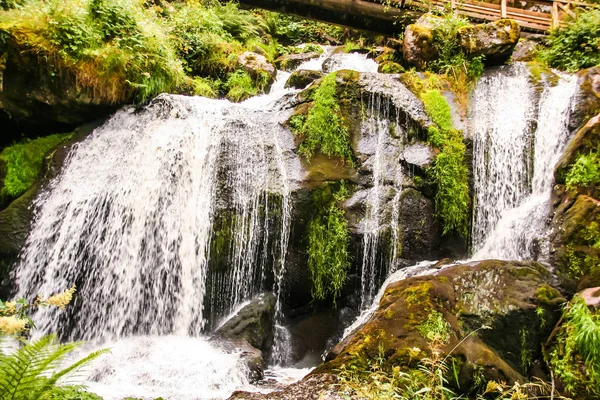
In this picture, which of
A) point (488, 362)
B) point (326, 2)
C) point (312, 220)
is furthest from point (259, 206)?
point (326, 2)

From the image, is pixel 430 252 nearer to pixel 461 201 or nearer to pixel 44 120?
pixel 461 201

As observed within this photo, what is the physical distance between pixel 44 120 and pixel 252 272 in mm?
4785

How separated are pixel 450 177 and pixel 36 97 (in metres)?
7.35

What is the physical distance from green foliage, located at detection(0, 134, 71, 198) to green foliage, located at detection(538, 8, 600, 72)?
10.8 m

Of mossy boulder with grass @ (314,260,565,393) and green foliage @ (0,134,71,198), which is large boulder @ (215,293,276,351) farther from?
green foliage @ (0,134,71,198)

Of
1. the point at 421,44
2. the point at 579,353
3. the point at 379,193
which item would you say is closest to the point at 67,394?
the point at 579,353

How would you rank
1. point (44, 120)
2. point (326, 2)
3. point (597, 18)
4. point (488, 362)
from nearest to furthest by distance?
point (488, 362)
point (44, 120)
point (597, 18)
point (326, 2)

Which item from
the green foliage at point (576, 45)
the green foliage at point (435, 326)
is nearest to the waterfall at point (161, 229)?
the green foliage at point (435, 326)

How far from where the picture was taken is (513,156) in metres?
7.95

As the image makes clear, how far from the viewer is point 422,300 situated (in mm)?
4613

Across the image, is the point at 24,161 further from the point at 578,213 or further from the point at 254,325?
the point at 578,213

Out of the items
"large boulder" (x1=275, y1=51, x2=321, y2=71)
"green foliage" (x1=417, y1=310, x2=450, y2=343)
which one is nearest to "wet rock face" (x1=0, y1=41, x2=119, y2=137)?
"large boulder" (x1=275, y1=51, x2=321, y2=71)

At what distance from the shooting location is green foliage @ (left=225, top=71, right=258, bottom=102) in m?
10.8

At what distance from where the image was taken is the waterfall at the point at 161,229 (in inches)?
273
